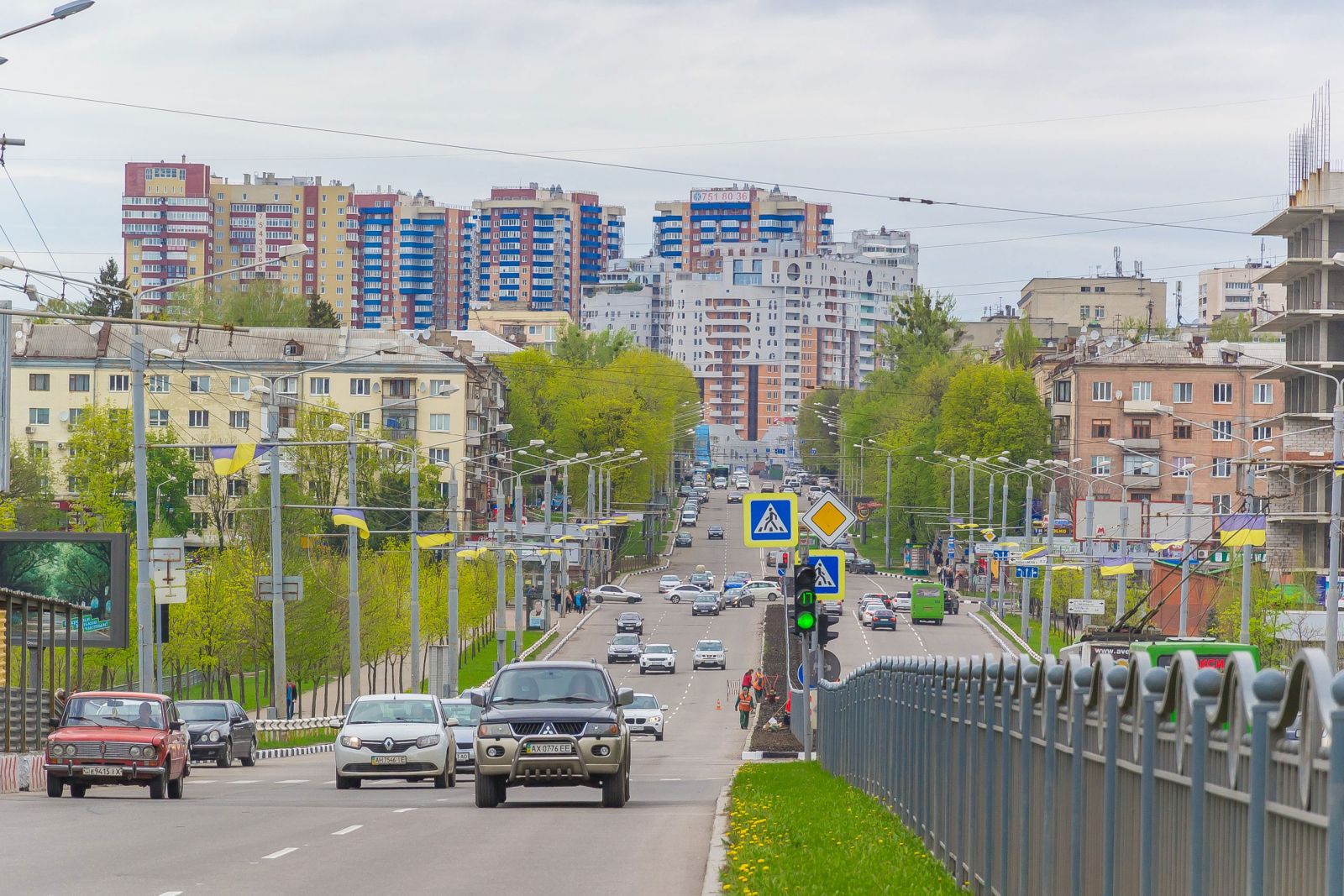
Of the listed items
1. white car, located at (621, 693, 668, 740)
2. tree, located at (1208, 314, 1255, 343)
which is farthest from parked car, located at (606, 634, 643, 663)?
tree, located at (1208, 314, 1255, 343)

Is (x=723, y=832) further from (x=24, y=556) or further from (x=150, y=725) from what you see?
(x=24, y=556)

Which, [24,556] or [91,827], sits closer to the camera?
[91,827]

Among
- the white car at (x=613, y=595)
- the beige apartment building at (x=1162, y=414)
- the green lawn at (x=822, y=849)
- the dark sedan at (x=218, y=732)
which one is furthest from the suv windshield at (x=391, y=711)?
the beige apartment building at (x=1162, y=414)

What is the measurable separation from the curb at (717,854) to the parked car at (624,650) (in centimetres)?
6456

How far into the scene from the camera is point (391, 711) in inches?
1185

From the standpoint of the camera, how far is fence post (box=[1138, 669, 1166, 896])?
728cm

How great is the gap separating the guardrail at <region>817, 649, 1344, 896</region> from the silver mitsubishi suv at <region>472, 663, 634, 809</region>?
Answer: 7.45 meters

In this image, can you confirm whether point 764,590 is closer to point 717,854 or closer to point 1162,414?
point 1162,414

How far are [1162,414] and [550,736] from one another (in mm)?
107736

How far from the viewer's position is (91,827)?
19781 millimetres

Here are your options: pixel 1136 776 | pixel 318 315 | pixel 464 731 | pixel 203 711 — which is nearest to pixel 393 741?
pixel 464 731

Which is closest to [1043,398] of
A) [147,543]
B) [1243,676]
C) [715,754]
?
[715,754]

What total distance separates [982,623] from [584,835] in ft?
269

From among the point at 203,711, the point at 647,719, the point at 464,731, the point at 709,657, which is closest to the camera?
the point at 464,731
